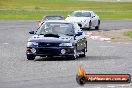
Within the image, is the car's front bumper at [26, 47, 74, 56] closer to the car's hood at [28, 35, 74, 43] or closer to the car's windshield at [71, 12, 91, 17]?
the car's hood at [28, 35, 74, 43]

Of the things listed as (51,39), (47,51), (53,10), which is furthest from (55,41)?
(53,10)

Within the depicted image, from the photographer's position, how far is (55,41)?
22.1 metres

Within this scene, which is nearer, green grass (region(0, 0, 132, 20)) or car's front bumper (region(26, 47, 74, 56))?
car's front bumper (region(26, 47, 74, 56))

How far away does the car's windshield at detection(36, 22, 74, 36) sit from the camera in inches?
904

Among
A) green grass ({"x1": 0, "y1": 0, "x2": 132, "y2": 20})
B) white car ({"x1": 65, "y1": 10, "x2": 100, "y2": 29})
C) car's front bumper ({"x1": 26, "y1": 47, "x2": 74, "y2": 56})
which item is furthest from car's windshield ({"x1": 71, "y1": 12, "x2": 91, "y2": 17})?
car's front bumper ({"x1": 26, "y1": 47, "x2": 74, "y2": 56})

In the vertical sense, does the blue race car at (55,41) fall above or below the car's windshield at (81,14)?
above

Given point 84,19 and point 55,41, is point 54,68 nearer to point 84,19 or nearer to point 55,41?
point 55,41

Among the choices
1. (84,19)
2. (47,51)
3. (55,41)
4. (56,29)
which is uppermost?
(56,29)

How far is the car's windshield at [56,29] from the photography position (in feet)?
75.3

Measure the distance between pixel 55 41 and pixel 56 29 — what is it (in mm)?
1126

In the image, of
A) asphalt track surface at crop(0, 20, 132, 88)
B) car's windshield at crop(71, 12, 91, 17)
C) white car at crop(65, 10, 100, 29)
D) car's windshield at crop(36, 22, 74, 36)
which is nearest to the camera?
asphalt track surface at crop(0, 20, 132, 88)

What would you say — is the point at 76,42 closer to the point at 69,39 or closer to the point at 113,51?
the point at 69,39

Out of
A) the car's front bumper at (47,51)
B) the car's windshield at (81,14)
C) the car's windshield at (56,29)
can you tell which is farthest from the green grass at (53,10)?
the car's front bumper at (47,51)

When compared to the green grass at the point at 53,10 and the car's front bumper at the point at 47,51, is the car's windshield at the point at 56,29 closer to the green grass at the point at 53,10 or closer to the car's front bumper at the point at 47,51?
the car's front bumper at the point at 47,51
